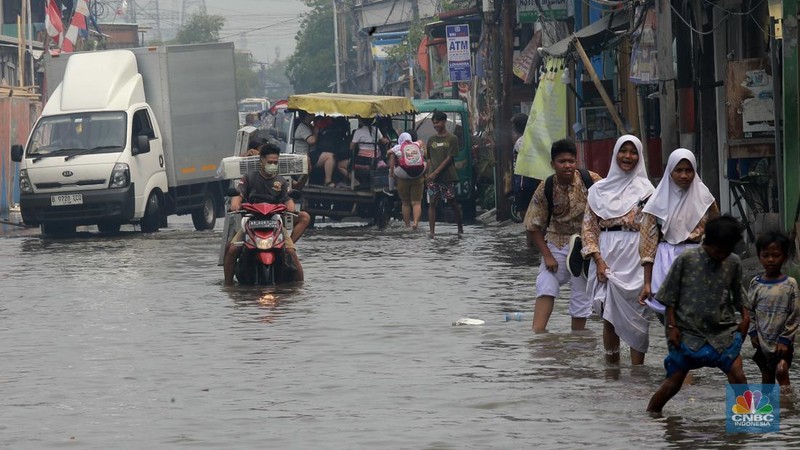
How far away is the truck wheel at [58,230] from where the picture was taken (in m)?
27.4

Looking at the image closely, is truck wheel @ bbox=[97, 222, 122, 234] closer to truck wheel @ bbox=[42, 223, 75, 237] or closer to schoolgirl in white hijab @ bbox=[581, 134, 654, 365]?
truck wheel @ bbox=[42, 223, 75, 237]

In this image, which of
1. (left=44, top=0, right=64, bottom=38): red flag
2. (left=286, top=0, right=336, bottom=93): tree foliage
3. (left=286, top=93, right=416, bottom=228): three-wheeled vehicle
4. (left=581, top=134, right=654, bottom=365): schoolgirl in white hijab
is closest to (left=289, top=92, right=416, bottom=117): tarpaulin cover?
(left=286, top=93, right=416, bottom=228): three-wheeled vehicle

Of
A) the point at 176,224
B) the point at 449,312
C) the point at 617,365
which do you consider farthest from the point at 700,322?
the point at 176,224

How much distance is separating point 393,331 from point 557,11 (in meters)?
15.9

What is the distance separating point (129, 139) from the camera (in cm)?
2667

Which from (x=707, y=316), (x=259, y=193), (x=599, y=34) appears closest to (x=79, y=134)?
(x=599, y=34)

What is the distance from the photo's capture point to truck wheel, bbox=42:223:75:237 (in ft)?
89.8

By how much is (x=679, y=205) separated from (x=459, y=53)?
94.4ft

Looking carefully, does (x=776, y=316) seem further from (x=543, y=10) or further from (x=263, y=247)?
(x=543, y=10)

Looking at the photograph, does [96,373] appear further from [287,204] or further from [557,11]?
[557,11]

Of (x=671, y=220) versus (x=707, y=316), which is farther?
(x=671, y=220)

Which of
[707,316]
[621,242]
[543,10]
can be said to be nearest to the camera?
[707,316]

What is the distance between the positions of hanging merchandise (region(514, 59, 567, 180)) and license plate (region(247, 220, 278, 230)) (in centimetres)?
599

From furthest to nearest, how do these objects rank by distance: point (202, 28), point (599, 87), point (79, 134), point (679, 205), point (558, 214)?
point (202, 28), point (79, 134), point (599, 87), point (558, 214), point (679, 205)
